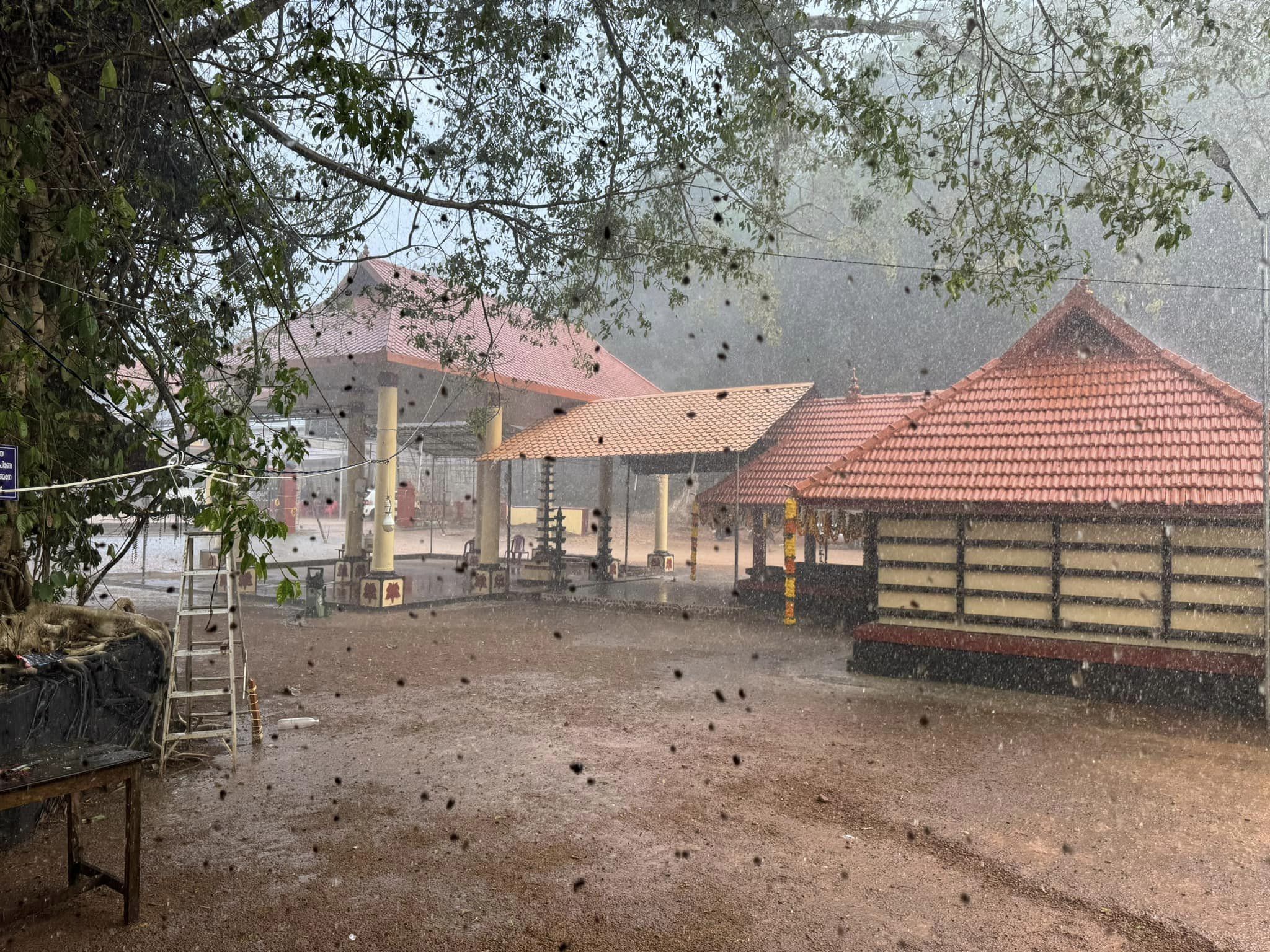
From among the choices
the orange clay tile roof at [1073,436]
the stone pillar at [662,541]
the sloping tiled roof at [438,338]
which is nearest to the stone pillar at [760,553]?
the sloping tiled roof at [438,338]

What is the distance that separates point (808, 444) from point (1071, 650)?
28.1 feet

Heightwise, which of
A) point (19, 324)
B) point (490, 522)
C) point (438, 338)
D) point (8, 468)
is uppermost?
point (438, 338)

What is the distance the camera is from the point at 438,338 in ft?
44.2

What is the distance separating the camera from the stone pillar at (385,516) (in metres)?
16.2

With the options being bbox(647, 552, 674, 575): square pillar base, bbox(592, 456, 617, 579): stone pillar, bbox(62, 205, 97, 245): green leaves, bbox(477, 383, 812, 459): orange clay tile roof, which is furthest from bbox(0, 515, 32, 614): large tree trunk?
bbox(647, 552, 674, 575): square pillar base

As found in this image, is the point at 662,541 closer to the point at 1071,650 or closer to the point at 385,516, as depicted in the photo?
the point at 385,516

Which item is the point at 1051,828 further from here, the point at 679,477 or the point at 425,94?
the point at 679,477

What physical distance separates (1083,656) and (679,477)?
120ft

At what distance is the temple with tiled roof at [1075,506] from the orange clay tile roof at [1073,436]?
0.02m

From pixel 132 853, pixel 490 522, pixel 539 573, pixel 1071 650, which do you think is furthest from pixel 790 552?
pixel 132 853

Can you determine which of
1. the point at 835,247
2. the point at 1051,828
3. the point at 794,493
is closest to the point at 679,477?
the point at 835,247

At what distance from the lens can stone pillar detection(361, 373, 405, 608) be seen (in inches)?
637

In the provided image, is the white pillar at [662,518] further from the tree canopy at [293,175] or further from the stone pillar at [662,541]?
the tree canopy at [293,175]

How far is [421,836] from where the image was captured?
18.7 ft
